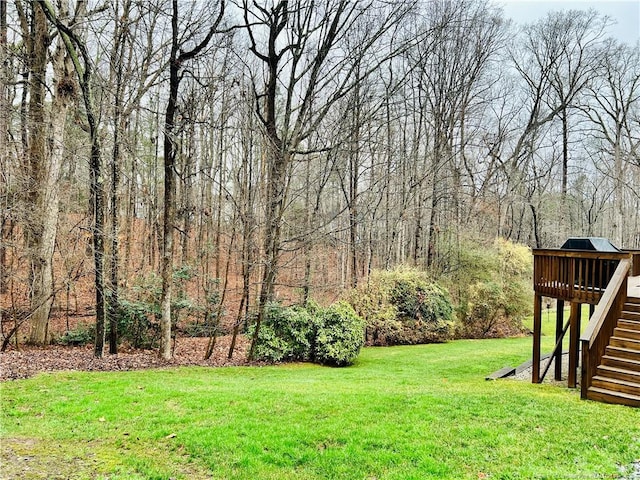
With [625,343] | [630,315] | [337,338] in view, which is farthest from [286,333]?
[630,315]

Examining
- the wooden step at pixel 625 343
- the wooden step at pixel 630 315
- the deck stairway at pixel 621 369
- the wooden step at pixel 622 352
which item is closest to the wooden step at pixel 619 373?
the deck stairway at pixel 621 369

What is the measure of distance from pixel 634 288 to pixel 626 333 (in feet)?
6.50

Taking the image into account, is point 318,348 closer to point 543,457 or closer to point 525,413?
point 525,413

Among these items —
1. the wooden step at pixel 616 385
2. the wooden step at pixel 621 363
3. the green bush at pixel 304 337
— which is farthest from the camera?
the green bush at pixel 304 337

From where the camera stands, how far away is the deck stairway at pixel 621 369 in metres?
5.46

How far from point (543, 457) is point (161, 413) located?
442cm

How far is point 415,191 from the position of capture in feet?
54.0

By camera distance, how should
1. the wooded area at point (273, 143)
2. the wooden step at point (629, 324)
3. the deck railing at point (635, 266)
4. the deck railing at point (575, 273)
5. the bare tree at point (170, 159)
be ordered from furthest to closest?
the wooded area at point (273, 143)
the deck railing at point (635, 266)
the bare tree at point (170, 159)
the deck railing at point (575, 273)
the wooden step at point (629, 324)

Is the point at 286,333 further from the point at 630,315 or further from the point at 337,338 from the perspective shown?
the point at 630,315

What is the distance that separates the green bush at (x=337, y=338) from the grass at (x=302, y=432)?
3.66 meters

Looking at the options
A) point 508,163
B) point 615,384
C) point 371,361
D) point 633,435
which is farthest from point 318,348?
point 508,163

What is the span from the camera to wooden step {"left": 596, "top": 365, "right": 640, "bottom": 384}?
5639 mm

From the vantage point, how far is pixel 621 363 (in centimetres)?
590

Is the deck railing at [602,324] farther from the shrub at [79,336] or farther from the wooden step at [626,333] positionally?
the shrub at [79,336]
